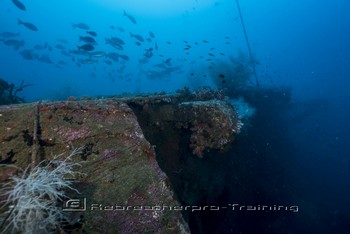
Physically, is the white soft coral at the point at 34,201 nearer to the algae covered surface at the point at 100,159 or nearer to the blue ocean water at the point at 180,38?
the algae covered surface at the point at 100,159

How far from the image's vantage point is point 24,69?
125 m

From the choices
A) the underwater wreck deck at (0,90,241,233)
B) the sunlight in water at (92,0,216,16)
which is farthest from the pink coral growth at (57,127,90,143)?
the sunlight in water at (92,0,216,16)

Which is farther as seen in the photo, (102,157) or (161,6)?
(161,6)

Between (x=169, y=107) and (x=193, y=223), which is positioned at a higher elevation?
(x=169, y=107)

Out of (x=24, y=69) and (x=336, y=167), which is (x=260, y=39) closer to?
(x=24, y=69)

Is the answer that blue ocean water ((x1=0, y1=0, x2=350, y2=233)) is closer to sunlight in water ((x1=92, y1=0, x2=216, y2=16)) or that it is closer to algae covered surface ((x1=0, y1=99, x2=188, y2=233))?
sunlight in water ((x1=92, y1=0, x2=216, y2=16))

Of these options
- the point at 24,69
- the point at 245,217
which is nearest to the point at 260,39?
the point at 24,69

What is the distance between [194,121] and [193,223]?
1.82 metres

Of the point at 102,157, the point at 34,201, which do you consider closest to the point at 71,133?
the point at 102,157

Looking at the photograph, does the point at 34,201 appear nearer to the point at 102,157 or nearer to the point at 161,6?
the point at 102,157

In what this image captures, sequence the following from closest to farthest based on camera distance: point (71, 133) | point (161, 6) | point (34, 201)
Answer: point (34, 201), point (71, 133), point (161, 6)

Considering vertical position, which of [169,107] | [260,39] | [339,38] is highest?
[260,39]

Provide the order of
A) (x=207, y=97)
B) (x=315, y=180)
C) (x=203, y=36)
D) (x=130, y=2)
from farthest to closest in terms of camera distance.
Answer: (x=203, y=36) → (x=130, y=2) → (x=315, y=180) → (x=207, y=97)

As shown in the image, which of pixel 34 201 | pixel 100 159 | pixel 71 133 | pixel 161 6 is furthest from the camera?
pixel 161 6
